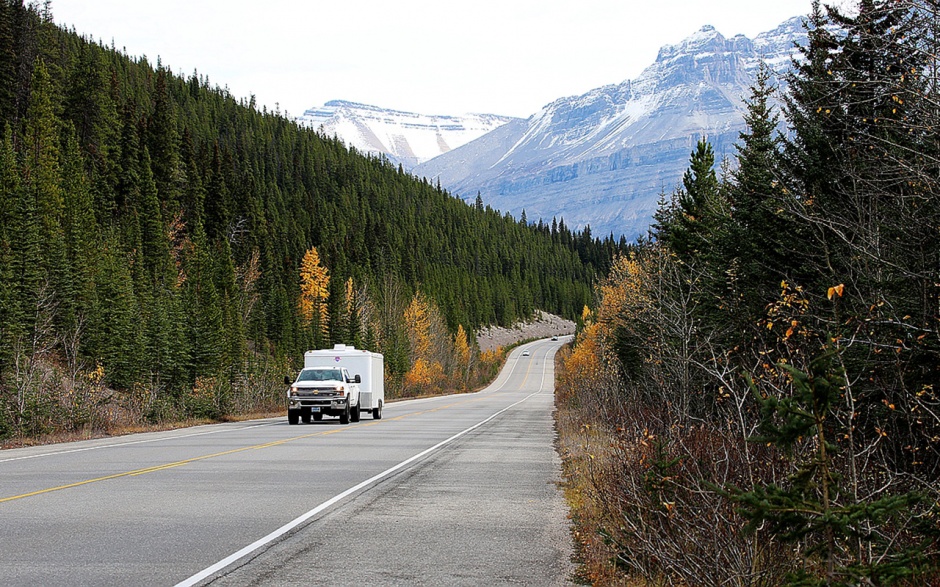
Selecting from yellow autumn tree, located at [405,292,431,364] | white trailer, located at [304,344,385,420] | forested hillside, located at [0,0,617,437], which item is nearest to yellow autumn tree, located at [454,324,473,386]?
forested hillside, located at [0,0,617,437]

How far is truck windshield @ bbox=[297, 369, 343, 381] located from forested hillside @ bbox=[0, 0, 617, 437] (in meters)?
4.89

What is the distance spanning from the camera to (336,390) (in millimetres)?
33062

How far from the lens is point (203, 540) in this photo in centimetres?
902

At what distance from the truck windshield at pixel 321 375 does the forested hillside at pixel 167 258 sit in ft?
16.0

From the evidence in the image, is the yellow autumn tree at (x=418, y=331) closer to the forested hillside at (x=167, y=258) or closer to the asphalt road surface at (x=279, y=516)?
the forested hillside at (x=167, y=258)

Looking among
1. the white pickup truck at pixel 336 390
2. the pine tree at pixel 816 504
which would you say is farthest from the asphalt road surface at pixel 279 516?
the white pickup truck at pixel 336 390

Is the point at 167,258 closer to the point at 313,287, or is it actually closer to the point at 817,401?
the point at 313,287

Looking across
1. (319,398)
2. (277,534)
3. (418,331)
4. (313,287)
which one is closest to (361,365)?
(319,398)

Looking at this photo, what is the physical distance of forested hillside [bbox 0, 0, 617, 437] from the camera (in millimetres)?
41812

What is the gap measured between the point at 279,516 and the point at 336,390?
22.6 metres

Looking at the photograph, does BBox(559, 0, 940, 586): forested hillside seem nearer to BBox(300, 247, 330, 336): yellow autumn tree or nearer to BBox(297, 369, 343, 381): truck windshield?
BBox(297, 369, 343, 381): truck windshield

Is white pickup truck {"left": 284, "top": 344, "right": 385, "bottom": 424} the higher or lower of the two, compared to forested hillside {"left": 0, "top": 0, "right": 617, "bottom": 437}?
lower

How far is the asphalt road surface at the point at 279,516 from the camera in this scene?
7695 mm

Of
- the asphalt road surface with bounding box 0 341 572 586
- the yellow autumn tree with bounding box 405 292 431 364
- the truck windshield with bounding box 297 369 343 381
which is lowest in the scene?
the asphalt road surface with bounding box 0 341 572 586
